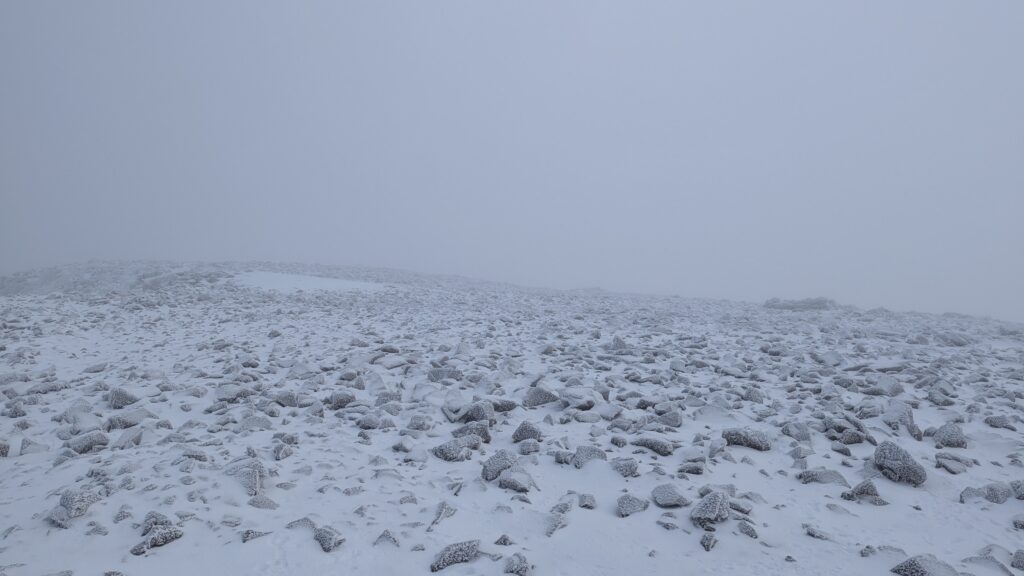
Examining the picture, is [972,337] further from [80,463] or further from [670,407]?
[80,463]

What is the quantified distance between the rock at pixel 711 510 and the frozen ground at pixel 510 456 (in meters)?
0.02

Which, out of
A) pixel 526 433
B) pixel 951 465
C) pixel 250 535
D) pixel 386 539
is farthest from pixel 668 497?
pixel 250 535

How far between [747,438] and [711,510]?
1814mm

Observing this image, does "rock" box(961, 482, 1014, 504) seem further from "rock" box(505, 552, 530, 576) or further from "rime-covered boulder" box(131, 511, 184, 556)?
"rime-covered boulder" box(131, 511, 184, 556)

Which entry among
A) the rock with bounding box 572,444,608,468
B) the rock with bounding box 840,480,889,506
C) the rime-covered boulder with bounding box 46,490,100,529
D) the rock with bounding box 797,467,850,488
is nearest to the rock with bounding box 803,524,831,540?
the rock with bounding box 840,480,889,506

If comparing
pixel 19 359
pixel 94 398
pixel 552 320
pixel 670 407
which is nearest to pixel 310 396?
pixel 94 398

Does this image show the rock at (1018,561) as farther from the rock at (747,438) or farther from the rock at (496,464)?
the rock at (496,464)

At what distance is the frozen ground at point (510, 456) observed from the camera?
413 cm

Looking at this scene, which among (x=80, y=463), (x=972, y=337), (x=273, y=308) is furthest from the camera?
(x=273, y=308)

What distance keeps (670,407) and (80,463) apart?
7.08 metres

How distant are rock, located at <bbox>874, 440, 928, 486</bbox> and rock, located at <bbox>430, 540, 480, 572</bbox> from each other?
4.22 metres

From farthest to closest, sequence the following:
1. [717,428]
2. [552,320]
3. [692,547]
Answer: [552,320] → [717,428] → [692,547]

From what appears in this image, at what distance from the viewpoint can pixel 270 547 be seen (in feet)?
13.8

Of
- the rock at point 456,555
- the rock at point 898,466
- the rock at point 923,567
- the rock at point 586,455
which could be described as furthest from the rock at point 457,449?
the rock at point 898,466
